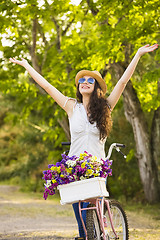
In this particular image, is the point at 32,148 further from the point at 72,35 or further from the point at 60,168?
the point at 60,168

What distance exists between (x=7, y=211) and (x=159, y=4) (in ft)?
21.4

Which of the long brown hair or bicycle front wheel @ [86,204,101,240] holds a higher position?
the long brown hair

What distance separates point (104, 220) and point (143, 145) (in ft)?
28.0

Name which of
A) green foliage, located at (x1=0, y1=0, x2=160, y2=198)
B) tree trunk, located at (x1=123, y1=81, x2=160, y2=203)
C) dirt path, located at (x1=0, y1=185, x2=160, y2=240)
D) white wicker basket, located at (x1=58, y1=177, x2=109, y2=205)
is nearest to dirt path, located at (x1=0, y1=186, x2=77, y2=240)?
dirt path, located at (x1=0, y1=185, x2=160, y2=240)

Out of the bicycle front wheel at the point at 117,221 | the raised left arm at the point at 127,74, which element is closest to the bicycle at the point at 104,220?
the bicycle front wheel at the point at 117,221

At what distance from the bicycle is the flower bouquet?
8.7 inches

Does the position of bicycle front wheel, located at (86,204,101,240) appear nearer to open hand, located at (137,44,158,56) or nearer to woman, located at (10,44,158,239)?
woman, located at (10,44,158,239)

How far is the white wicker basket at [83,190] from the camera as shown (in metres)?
3.68

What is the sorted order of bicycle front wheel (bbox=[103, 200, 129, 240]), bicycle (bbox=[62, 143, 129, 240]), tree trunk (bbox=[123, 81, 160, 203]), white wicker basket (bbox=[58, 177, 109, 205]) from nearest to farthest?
1. white wicker basket (bbox=[58, 177, 109, 205])
2. bicycle (bbox=[62, 143, 129, 240])
3. bicycle front wheel (bbox=[103, 200, 129, 240])
4. tree trunk (bbox=[123, 81, 160, 203])

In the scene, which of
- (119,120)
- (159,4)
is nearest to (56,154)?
(119,120)

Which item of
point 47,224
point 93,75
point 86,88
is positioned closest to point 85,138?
point 86,88

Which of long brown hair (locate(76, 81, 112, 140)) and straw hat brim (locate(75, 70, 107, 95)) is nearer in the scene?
long brown hair (locate(76, 81, 112, 140))

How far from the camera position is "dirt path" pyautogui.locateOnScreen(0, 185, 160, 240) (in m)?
7.26

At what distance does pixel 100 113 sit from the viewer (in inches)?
166
